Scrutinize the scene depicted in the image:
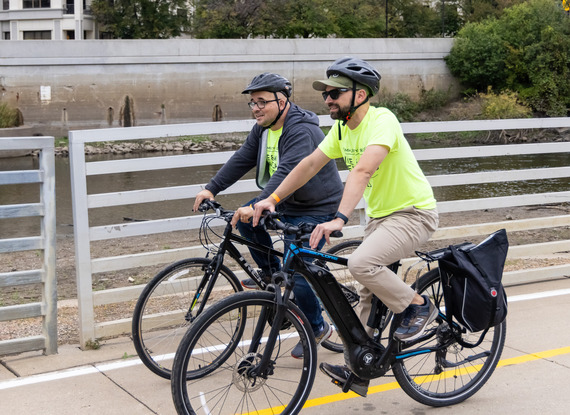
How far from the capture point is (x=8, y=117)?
129ft

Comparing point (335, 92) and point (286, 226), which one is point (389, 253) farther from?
point (335, 92)

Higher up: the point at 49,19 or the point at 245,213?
the point at 49,19

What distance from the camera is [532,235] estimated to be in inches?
432

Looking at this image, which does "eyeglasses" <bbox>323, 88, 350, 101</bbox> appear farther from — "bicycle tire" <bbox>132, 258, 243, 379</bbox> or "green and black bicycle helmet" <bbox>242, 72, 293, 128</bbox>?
"bicycle tire" <bbox>132, 258, 243, 379</bbox>

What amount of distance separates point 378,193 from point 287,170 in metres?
0.77

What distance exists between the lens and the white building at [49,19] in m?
58.8

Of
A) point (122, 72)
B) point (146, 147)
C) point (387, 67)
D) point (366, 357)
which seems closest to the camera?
point (366, 357)

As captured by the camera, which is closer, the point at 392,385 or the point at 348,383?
the point at 348,383

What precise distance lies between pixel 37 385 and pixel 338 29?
5259 centimetres

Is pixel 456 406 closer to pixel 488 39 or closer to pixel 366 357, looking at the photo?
pixel 366 357

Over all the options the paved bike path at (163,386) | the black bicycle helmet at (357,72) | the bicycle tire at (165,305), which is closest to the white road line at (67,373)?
the paved bike path at (163,386)

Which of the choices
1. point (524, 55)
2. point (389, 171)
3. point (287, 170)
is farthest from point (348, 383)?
point (524, 55)

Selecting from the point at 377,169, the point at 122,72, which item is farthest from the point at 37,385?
the point at 122,72

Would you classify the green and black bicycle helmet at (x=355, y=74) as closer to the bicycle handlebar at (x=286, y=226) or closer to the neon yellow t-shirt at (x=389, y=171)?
the neon yellow t-shirt at (x=389, y=171)
